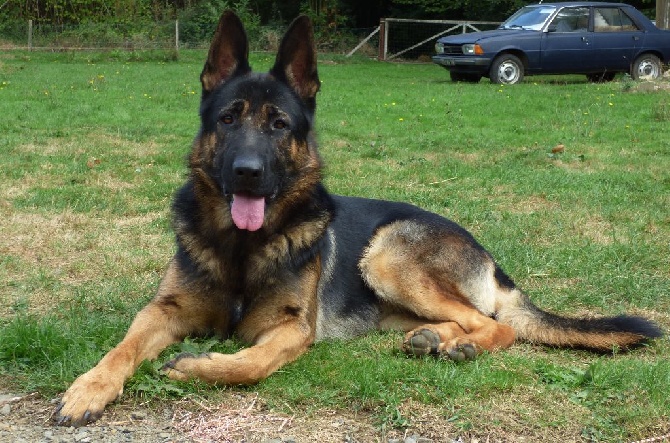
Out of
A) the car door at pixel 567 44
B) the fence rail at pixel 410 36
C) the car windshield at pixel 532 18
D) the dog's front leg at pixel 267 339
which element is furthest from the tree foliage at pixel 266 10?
the dog's front leg at pixel 267 339

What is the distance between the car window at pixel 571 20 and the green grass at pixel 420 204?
11.8 ft

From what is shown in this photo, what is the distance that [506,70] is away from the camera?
19.6 m

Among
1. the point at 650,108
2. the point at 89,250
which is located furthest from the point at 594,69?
the point at 89,250

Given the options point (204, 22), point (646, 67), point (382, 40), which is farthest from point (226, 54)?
point (204, 22)

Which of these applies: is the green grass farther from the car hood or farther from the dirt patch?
the car hood

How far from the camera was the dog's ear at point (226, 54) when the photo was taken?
4.44 meters

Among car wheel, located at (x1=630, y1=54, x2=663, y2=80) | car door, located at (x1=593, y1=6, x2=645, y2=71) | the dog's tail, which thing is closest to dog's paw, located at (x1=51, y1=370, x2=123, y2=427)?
the dog's tail

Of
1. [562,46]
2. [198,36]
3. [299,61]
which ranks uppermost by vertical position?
[198,36]

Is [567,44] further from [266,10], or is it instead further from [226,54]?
[266,10]

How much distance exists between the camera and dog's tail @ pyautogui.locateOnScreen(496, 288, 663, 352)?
14.1 feet

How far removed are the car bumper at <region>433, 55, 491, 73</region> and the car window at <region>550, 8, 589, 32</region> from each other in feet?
7.10

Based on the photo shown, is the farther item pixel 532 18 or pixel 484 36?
pixel 532 18

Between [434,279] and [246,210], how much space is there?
1246mm

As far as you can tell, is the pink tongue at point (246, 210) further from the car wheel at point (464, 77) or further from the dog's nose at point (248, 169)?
the car wheel at point (464, 77)
